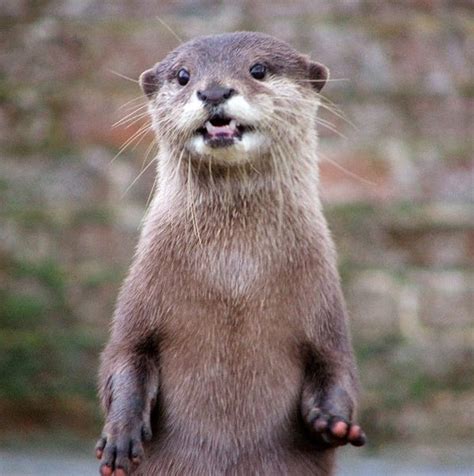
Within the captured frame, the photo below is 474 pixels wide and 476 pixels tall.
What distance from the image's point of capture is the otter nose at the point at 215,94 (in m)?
3.38

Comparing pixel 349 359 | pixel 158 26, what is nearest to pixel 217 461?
pixel 349 359

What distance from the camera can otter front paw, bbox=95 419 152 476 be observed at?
3.36 metres

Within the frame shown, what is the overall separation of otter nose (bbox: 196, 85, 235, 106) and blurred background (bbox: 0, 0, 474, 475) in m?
2.67

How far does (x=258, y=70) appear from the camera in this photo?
11.9 feet

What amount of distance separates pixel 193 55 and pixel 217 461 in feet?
3.26

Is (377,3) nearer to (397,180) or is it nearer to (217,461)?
(397,180)

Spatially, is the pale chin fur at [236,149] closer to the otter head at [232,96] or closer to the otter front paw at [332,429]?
the otter head at [232,96]

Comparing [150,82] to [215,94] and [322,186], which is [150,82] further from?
[322,186]

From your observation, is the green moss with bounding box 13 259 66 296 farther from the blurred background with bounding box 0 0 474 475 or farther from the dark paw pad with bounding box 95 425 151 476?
the dark paw pad with bounding box 95 425 151 476

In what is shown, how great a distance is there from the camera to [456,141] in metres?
6.39

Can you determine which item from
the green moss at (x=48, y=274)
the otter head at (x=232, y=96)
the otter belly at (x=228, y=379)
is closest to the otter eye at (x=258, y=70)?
the otter head at (x=232, y=96)

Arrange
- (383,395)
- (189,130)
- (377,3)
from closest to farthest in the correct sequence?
(189,130)
(383,395)
(377,3)

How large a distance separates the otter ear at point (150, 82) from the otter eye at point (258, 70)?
33 cm

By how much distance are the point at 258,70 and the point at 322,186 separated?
2.62m
